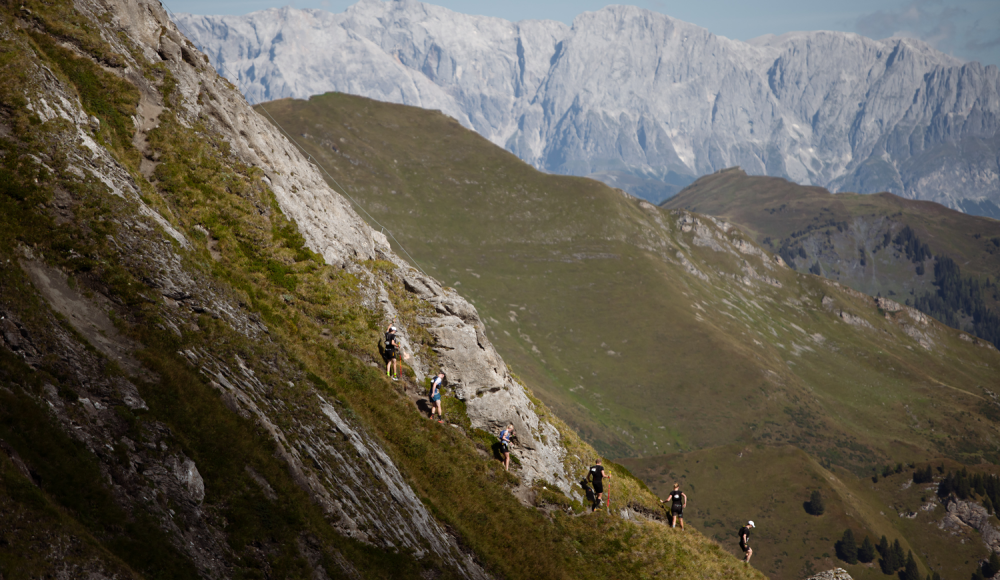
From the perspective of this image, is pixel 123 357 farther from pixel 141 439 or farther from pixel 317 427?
pixel 317 427

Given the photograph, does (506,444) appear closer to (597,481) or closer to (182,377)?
(597,481)

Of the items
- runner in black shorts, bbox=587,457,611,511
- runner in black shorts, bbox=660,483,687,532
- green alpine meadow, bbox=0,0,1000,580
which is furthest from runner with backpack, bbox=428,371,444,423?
runner in black shorts, bbox=660,483,687,532

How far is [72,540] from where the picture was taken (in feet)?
42.0

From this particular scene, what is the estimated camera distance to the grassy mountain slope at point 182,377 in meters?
14.8

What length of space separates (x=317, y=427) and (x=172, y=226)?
11868mm

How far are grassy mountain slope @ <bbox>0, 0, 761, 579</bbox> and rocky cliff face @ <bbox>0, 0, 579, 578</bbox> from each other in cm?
10

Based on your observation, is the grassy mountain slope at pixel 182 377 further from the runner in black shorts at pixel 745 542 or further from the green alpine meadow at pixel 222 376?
the runner in black shorts at pixel 745 542

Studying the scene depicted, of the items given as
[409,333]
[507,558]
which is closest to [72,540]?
[507,558]

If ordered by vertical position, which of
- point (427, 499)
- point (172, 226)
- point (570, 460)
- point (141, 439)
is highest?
point (172, 226)

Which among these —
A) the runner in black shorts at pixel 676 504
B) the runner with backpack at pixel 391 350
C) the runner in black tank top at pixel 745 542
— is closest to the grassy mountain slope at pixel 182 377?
the runner with backpack at pixel 391 350

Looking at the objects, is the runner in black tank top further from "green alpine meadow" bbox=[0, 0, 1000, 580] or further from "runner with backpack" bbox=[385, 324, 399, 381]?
"runner with backpack" bbox=[385, 324, 399, 381]

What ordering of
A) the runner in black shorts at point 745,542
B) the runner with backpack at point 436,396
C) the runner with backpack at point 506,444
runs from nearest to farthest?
1. the runner with backpack at point 436,396
2. the runner with backpack at point 506,444
3. the runner in black shorts at point 745,542

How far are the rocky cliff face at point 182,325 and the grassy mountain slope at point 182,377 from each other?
10 centimetres

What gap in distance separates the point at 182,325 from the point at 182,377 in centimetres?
353
